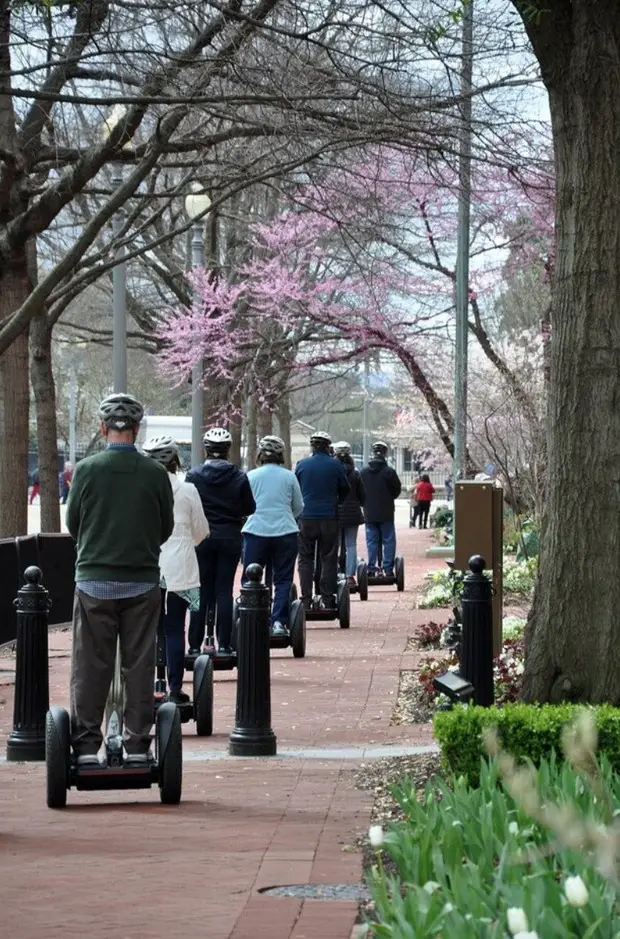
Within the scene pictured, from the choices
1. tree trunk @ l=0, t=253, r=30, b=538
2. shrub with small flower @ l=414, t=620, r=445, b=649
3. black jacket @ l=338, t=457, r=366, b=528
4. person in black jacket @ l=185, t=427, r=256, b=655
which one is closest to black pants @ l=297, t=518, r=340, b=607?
shrub with small flower @ l=414, t=620, r=445, b=649

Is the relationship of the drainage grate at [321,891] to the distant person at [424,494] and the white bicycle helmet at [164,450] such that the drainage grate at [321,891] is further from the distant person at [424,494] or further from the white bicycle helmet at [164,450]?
the distant person at [424,494]

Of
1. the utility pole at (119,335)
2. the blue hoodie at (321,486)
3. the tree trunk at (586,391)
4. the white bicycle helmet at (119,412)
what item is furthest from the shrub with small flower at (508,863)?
the utility pole at (119,335)

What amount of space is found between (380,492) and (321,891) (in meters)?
16.1

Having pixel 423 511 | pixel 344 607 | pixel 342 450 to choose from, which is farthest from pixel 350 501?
pixel 423 511

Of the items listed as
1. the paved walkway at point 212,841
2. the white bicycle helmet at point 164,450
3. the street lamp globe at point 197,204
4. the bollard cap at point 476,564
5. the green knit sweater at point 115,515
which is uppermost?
the street lamp globe at point 197,204

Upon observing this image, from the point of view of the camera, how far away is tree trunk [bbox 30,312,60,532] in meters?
21.8

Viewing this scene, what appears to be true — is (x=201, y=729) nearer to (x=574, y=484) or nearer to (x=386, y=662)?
(x=574, y=484)

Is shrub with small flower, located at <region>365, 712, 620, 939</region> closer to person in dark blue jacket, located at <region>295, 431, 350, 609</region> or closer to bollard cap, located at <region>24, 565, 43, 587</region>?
bollard cap, located at <region>24, 565, 43, 587</region>

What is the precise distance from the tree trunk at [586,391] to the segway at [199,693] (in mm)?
2371

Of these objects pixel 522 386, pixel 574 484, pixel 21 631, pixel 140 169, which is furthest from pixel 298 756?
pixel 522 386

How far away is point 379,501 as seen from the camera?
→ 21703 millimetres

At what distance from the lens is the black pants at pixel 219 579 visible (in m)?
12.0

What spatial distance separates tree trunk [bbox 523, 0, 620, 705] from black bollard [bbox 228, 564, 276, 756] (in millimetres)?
1639

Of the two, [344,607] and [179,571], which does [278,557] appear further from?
[179,571]
